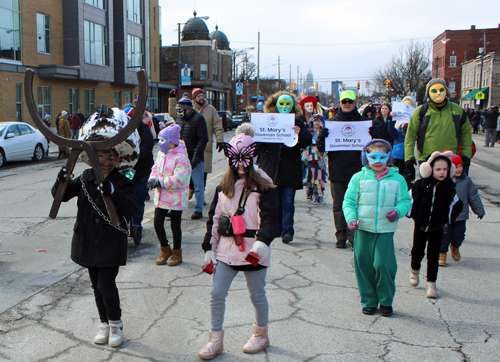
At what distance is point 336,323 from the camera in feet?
13.3

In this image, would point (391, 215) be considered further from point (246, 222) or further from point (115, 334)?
point (115, 334)

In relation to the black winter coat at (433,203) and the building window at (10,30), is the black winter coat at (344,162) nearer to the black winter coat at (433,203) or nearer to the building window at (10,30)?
the black winter coat at (433,203)

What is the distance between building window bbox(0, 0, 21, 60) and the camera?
88.2 feet

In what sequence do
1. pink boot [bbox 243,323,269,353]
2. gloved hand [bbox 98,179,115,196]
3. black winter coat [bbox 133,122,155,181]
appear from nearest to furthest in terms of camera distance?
gloved hand [bbox 98,179,115,196] < pink boot [bbox 243,323,269,353] < black winter coat [bbox 133,122,155,181]

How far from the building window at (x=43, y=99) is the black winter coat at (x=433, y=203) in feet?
96.6

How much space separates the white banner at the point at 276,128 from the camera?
6.43 metres

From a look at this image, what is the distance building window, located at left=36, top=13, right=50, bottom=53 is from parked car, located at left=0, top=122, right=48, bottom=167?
13463mm

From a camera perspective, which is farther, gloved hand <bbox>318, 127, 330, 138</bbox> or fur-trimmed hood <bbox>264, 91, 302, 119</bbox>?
fur-trimmed hood <bbox>264, 91, 302, 119</bbox>

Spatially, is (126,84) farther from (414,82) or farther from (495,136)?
(414,82)

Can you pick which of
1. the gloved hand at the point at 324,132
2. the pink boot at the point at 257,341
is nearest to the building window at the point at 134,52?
the gloved hand at the point at 324,132

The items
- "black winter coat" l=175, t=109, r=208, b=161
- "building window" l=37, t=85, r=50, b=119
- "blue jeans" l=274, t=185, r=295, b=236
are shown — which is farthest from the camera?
"building window" l=37, t=85, r=50, b=119

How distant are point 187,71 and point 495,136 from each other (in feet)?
83.9

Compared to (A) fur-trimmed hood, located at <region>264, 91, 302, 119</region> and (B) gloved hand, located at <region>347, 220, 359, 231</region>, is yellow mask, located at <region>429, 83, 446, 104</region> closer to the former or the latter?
(A) fur-trimmed hood, located at <region>264, 91, 302, 119</region>

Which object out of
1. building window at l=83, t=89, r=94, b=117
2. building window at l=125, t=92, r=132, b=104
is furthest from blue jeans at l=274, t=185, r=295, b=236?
building window at l=125, t=92, r=132, b=104
